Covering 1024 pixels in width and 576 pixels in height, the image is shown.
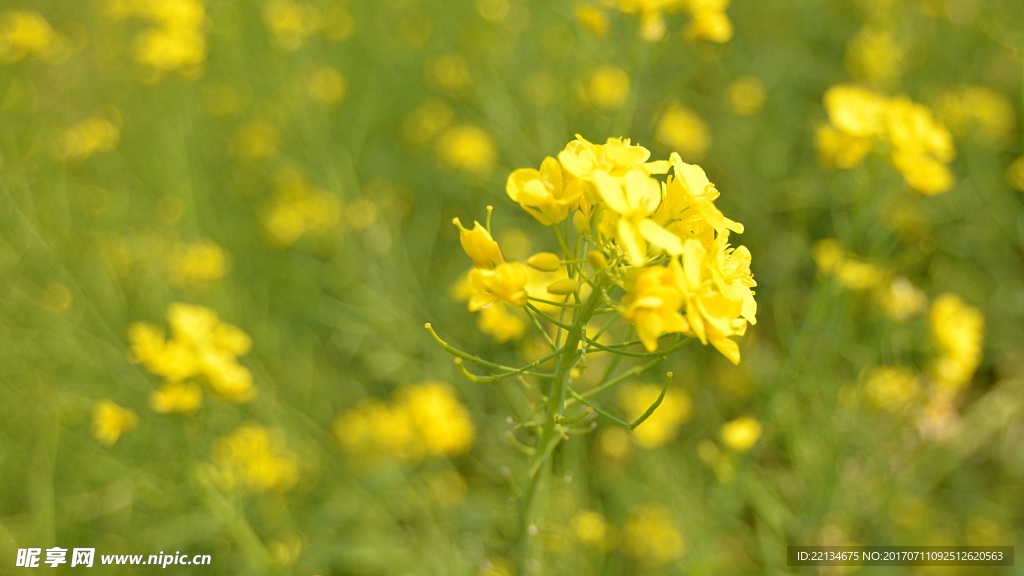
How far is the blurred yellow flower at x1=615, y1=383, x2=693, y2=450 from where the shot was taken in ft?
7.89

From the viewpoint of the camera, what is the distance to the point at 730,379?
2715 millimetres

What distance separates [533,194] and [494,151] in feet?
8.83

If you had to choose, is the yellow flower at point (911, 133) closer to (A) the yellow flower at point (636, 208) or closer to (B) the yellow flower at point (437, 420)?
(A) the yellow flower at point (636, 208)

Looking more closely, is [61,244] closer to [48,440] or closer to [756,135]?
[48,440]

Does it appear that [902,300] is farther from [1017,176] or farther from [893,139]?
[1017,176]

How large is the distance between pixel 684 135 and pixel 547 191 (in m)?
2.69

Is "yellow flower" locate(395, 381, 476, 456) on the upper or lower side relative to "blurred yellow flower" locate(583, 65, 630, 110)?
lower

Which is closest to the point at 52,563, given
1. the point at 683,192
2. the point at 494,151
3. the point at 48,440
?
the point at 48,440

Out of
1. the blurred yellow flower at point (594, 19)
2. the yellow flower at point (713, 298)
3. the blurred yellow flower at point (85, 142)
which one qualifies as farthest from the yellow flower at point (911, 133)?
the blurred yellow flower at point (85, 142)

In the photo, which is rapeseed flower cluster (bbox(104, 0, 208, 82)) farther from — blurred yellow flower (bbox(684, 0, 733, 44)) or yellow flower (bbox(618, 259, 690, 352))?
yellow flower (bbox(618, 259, 690, 352))

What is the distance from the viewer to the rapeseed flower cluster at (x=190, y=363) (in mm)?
1590

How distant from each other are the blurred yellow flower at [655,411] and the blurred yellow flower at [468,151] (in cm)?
141

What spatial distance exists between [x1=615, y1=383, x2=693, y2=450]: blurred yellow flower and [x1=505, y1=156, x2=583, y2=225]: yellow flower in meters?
1.61

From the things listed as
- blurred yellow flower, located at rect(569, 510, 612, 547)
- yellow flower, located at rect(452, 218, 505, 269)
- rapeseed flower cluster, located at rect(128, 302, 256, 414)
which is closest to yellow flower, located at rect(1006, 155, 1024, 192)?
blurred yellow flower, located at rect(569, 510, 612, 547)
